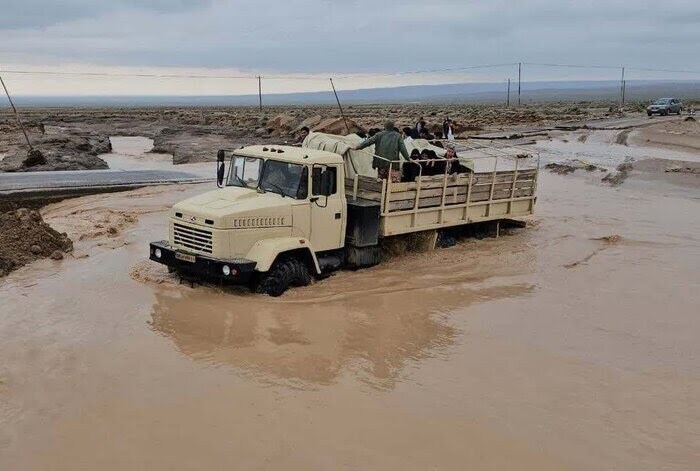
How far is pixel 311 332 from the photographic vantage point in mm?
8492

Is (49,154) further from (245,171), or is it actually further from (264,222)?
(264,222)

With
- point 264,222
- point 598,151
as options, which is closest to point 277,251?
point 264,222

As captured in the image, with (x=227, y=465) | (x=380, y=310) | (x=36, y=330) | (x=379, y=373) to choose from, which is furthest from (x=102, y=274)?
(x=227, y=465)

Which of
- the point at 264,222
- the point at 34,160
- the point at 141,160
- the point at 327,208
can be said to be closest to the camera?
the point at 264,222

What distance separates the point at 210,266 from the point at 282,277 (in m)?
1.03

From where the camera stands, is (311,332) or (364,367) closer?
(364,367)

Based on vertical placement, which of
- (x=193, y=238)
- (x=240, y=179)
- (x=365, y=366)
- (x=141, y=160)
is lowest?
(x=365, y=366)

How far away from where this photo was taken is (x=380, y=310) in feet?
31.0

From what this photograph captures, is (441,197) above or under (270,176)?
under

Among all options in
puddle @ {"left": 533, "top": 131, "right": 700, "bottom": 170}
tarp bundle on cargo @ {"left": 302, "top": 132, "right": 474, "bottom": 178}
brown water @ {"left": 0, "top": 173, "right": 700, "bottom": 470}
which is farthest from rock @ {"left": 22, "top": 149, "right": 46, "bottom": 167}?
puddle @ {"left": 533, "top": 131, "right": 700, "bottom": 170}

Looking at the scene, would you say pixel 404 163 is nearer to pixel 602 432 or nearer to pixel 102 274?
pixel 102 274

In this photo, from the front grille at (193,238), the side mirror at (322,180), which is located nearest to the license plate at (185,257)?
the front grille at (193,238)

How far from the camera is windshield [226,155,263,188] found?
1017 cm

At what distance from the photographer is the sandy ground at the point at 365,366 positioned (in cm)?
578
